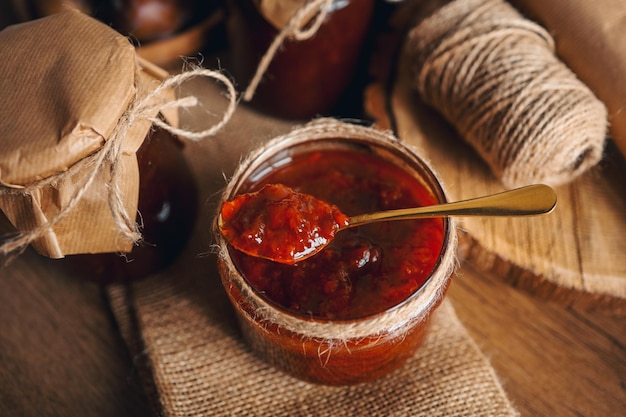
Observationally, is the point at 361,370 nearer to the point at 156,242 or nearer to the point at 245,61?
the point at 156,242

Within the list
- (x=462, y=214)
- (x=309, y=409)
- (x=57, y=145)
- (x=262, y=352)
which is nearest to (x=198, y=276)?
(x=262, y=352)

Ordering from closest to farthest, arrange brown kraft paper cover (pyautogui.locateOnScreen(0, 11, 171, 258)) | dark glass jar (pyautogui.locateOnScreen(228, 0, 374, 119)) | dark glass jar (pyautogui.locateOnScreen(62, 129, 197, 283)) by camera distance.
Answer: brown kraft paper cover (pyautogui.locateOnScreen(0, 11, 171, 258)), dark glass jar (pyautogui.locateOnScreen(62, 129, 197, 283)), dark glass jar (pyautogui.locateOnScreen(228, 0, 374, 119))

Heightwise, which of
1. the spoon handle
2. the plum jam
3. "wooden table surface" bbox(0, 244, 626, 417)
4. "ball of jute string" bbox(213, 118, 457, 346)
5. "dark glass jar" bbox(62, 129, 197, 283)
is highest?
the spoon handle

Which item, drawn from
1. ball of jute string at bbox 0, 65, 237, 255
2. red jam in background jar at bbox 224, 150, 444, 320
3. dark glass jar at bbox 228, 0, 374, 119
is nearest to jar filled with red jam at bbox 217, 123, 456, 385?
red jam in background jar at bbox 224, 150, 444, 320

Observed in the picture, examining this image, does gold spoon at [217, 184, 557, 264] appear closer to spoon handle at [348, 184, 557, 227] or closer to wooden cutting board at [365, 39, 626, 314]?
spoon handle at [348, 184, 557, 227]

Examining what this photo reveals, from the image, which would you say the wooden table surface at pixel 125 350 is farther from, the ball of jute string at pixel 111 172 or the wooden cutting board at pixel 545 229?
the ball of jute string at pixel 111 172

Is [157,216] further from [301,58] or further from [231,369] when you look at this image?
[301,58]

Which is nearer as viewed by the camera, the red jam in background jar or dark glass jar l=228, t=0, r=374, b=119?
the red jam in background jar

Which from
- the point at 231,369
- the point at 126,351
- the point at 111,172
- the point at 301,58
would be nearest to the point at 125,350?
the point at 126,351
